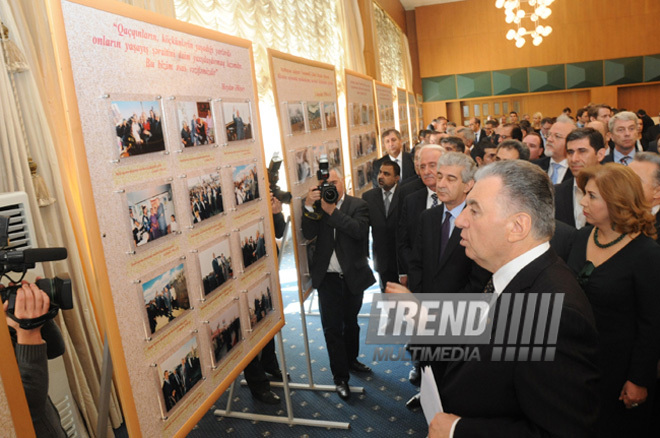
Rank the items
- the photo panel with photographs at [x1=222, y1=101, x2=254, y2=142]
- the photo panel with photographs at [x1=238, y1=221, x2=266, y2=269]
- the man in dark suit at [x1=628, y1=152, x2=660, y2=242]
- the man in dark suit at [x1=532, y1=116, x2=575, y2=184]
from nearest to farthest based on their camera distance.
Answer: the photo panel with photographs at [x1=222, y1=101, x2=254, y2=142], the photo panel with photographs at [x1=238, y1=221, x2=266, y2=269], the man in dark suit at [x1=628, y1=152, x2=660, y2=242], the man in dark suit at [x1=532, y1=116, x2=575, y2=184]

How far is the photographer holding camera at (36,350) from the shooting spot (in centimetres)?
133

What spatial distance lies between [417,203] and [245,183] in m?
1.62

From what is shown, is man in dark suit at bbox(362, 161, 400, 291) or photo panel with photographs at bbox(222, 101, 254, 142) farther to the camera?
man in dark suit at bbox(362, 161, 400, 291)

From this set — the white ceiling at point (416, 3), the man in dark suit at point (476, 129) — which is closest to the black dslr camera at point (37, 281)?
the man in dark suit at point (476, 129)

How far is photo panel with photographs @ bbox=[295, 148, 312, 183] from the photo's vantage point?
318 cm

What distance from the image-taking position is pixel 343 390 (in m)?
3.44

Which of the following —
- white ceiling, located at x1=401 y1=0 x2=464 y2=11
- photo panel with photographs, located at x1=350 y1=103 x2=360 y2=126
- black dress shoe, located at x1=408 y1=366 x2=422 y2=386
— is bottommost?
black dress shoe, located at x1=408 y1=366 x2=422 y2=386

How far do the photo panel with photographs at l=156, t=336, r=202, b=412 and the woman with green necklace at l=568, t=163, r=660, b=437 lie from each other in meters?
1.74

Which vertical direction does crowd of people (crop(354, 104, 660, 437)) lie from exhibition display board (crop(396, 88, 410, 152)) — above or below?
below

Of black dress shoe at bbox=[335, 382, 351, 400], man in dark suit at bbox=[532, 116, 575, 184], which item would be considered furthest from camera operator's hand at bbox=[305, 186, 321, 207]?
man in dark suit at bbox=[532, 116, 575, 184]

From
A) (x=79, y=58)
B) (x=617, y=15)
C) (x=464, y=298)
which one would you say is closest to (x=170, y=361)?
(x=79, y=58)

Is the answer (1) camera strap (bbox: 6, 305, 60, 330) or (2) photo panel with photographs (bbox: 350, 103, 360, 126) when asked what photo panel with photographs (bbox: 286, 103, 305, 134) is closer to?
(2) photo panel with photographs (bbox: 350, 103, 360, 126)

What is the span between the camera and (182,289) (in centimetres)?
188

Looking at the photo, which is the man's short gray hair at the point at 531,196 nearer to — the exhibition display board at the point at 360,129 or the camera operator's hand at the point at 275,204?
the camera operator's hand at the point at 275,204
